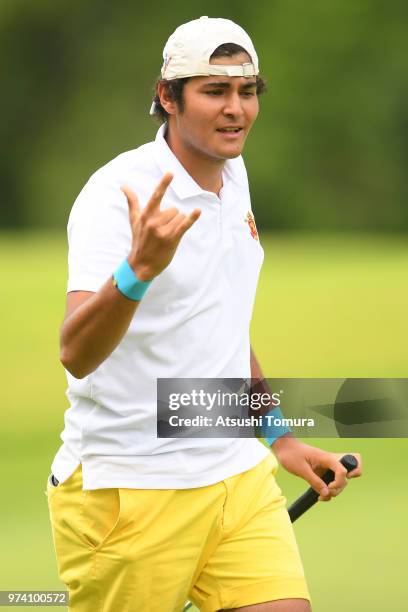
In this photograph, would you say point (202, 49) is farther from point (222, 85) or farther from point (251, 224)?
point (251, 224)

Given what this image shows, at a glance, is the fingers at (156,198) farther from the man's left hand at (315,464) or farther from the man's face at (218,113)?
the man's left hand at (315,464)

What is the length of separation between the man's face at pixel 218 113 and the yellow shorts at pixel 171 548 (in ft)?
2.92

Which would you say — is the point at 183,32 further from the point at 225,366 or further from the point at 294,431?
the point at 294,431

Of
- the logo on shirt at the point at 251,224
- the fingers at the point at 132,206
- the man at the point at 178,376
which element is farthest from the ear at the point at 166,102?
the fingers at the point at 132,206

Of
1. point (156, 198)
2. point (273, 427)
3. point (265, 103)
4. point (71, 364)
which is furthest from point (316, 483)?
point (265, 103)

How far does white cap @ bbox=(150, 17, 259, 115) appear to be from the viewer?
3922mm

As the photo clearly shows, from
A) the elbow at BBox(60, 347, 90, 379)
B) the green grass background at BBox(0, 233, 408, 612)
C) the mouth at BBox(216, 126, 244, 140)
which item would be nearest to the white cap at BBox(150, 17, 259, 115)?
the mouth at BBox(216, 126, 244, 140)

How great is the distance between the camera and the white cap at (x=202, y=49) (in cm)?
392

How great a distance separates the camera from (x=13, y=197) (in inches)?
1374

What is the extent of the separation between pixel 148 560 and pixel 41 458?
6.99 m

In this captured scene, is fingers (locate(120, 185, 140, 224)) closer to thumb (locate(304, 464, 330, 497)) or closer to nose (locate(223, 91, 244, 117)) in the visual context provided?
nose (locate(223, 91, 244, 117))

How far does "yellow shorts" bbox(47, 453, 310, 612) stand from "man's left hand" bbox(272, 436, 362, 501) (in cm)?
21

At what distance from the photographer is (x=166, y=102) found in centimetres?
402

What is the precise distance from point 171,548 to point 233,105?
3.83 ft
